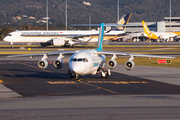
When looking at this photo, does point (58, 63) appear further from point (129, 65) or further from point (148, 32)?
point (148, 32)

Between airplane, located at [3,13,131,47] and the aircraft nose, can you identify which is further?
airplane, located at [3,13,131,47]

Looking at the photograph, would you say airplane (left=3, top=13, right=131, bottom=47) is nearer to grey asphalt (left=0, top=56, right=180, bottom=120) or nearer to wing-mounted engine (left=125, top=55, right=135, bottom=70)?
wing-mounted engine (left=125, top=55, right=135, bottom=70)

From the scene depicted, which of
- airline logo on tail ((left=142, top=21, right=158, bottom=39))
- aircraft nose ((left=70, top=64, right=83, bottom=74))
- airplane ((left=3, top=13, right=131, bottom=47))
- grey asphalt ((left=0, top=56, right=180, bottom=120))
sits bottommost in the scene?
grey asphalt ((left=0, top=56, right=180, bottom=120))

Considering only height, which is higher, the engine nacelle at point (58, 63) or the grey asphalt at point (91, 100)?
the engine nacelle at point (58, 63)

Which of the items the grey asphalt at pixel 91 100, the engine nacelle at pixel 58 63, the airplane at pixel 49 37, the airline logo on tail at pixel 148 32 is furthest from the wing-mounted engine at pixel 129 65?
the airline logo on tail at pixel 148 32

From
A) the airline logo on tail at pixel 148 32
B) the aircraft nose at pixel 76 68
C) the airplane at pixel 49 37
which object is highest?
the airline logo on tail at pixel 148 32

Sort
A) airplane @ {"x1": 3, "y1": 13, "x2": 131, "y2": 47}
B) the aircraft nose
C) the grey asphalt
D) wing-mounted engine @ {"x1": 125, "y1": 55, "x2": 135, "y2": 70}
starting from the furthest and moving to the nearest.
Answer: airplane @ {"x1": 3, "y1": 13, "x2": 131, "y2": 47} → wing-mounted engine @ {"x1": 125, "y1": 55, "x2": 135, "y2": 70} → the aircraft nose → the grey asphalt

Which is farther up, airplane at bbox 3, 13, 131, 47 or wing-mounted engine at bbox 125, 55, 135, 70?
airplane at bbox 3, 13, 131, 47

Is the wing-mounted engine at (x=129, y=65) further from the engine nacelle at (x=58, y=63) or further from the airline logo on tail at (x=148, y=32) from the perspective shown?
the airline logo on tail at (x=148, y=32)

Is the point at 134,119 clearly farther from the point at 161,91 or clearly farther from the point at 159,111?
the point at 161,91

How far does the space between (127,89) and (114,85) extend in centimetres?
262

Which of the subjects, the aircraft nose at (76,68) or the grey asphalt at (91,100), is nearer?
the grey asphalt at (91,100)

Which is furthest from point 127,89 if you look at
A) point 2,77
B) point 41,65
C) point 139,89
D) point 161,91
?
point 2,77

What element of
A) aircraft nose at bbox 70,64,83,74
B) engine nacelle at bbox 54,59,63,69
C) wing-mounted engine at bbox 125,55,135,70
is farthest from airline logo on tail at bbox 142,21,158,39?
aircraft nose at bbox 70,64,83,74
